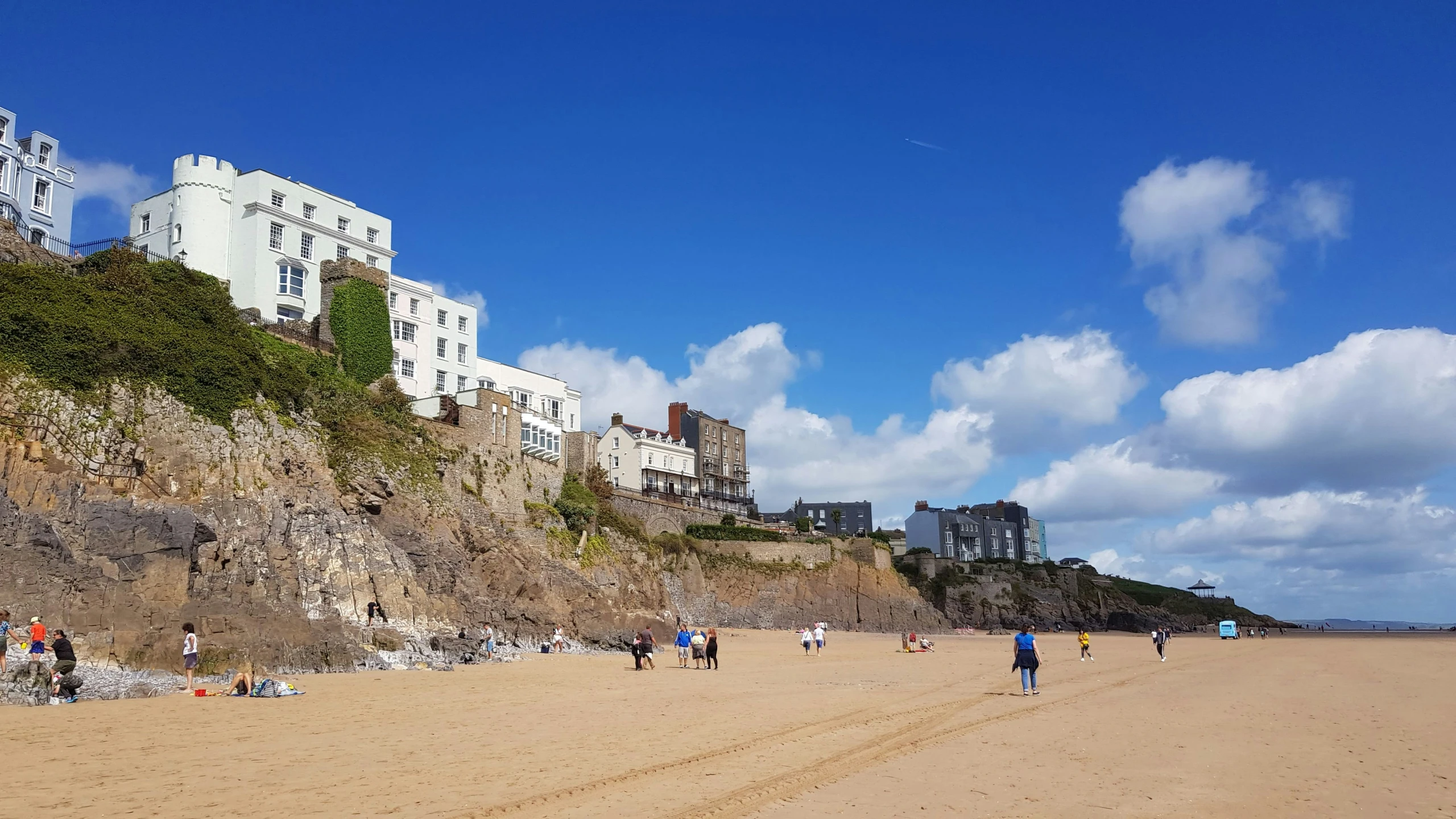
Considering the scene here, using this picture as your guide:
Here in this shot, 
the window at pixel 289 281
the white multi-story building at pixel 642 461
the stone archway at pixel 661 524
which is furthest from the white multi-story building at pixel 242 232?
A: the white multi-story building at pixel 642 461

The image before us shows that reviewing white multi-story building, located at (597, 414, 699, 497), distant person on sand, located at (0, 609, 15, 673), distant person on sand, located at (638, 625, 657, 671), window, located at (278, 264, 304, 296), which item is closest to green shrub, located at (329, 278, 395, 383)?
window, located at (278, 264, 304, 296)

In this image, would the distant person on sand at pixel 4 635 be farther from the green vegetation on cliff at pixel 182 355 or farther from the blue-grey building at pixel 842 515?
the blue-grey building at pixel 842 515

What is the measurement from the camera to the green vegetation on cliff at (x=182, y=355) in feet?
83.0

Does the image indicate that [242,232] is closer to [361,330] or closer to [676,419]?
[361,330]

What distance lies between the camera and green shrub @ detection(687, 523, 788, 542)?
2325 inches

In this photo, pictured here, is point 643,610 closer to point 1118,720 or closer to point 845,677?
point 845,677

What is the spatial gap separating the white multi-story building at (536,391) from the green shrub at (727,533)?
9.72 metres

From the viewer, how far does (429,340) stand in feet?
160

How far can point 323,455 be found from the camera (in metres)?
31.3

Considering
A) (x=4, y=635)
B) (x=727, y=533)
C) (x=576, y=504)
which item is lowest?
(x=4, y=635)

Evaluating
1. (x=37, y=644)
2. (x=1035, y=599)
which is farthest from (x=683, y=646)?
(x=1035, y=599)

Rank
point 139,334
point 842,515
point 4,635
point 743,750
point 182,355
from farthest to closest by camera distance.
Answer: point 842,515 → point 182,355 → point 139,334 → point 4,635 → point 743,750

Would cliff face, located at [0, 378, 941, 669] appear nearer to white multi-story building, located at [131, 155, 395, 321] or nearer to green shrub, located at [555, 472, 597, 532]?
green shrub, located at [555, 472, 597, 532]

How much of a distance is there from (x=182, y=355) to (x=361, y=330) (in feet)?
44.4
